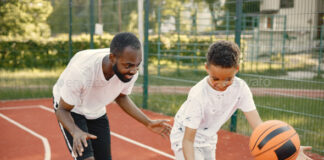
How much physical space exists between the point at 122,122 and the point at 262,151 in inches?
206

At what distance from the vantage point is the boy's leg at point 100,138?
11.0 feet

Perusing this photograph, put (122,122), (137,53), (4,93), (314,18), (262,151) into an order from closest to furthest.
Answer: (262,151), (137,53), (314,18), (122,122), (4,93)

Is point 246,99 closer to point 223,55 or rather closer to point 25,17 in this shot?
point 223,55

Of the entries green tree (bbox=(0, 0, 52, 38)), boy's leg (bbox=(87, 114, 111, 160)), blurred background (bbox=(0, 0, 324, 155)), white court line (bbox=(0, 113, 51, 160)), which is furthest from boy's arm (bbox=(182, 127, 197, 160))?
green tree (bbox=(0, 0, 52, 38))

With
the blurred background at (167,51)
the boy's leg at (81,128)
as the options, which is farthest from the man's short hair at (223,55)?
the blurred background at (167,51)

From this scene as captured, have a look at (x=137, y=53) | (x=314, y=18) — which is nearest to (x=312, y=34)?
(x=314, y=18)

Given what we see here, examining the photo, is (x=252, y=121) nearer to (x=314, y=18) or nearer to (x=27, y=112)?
(x=314, y=18)

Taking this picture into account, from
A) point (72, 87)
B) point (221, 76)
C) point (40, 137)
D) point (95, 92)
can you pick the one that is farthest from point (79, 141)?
point (40, 137)

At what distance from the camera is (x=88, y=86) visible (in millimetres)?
2959

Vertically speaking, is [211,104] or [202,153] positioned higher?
[211,104]

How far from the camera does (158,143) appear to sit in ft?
19.6

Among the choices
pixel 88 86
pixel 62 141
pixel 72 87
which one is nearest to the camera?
pixel 72 87

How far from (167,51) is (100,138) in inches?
319

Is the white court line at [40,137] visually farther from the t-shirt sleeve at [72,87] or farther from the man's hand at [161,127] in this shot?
the t-shirt sleeve at [72,87]
